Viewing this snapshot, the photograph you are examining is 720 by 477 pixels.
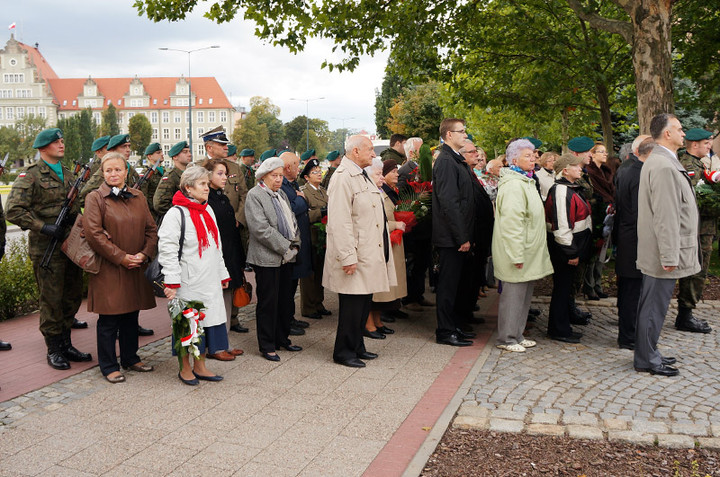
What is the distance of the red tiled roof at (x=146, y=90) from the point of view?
135m

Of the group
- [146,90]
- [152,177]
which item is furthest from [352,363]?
[146,90]

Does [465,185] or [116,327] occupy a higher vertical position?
[465,185]

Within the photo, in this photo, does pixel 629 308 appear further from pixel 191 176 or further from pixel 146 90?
pixel 146 90

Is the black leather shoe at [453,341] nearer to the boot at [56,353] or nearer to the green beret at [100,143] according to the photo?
the boot at [56,353]

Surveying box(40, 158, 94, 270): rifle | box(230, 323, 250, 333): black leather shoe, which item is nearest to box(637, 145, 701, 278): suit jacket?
box(230, 323, 250, 333): black leather shoe

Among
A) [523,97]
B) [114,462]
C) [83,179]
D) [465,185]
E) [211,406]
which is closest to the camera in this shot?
[114,462]

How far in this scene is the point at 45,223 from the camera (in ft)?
20.8

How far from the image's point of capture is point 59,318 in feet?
21.1

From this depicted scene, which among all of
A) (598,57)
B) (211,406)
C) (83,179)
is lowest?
(211,406)

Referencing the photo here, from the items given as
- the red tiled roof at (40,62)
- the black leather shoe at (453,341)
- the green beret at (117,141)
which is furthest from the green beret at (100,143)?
the red tiled roof at (40,62)

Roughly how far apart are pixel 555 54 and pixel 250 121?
90.1 meters

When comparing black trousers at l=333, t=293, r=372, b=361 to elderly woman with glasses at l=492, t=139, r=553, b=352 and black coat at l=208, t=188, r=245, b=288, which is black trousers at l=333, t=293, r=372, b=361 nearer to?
black coat at l=208, t=188, r=245, b=288

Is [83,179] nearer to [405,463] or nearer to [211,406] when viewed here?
[211,406]

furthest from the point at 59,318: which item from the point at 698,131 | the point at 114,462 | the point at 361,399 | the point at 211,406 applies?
the point at 698,131
